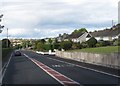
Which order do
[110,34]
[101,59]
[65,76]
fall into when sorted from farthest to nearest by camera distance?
[110,34] → [101,59] → [65,76]

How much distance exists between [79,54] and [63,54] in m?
17.7

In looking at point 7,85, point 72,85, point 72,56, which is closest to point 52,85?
point 72,85

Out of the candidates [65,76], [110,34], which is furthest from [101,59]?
[110,34]

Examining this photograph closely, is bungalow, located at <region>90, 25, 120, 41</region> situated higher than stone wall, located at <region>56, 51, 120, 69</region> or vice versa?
bungalow, located at <region>90, 25, 120, 41</region>

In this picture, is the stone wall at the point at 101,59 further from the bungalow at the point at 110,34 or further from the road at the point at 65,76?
the bungalow at the point at 110,34

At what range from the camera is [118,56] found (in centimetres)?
3153

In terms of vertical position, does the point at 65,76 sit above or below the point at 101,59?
below

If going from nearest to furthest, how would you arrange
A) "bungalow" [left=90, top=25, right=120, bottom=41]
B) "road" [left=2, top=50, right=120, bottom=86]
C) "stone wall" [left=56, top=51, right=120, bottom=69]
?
"road" [left=2, top=50, right=120, bottom=86] → "stone wall" [left=56, top=51, right=120, bottom=69] → "bungalow" [left=90, top=25, right=120, bottom=41]

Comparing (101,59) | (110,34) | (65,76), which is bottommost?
(65,76)

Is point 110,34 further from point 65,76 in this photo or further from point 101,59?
point 65,76

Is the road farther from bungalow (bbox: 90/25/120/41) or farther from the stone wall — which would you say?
bungalow (bbox: 90/25/120/41)

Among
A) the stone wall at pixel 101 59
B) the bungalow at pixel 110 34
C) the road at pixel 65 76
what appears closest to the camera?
the road at pixel 65 76

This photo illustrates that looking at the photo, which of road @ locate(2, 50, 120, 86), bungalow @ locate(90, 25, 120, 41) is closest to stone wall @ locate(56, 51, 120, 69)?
road @ locate(2, 50, 120, 86)

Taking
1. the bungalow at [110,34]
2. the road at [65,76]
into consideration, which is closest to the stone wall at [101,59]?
the road at [65,76]
